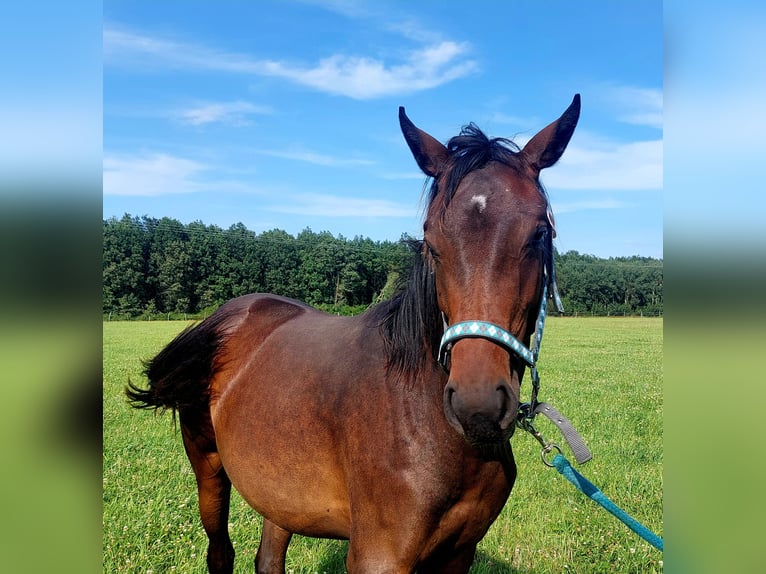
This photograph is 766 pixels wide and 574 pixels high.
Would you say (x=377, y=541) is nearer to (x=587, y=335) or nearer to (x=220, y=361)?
(x=220, y=361)

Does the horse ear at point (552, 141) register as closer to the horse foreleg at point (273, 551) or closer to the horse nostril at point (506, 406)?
the horse nostril at point (506, 406)

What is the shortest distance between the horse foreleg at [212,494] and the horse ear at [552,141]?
3101 mm

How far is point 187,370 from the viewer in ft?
13.5

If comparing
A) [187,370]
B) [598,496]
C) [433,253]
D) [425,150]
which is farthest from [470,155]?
[187,370]

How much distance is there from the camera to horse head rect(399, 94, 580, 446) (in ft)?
5.88

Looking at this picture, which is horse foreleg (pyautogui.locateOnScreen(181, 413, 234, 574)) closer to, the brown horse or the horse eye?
the brown horse

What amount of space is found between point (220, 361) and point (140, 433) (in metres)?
5.54

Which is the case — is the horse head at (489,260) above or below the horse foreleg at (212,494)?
above

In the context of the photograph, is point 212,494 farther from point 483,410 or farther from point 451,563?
point 483,410

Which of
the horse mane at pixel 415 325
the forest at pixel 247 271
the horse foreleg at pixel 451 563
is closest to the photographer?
the horse mane at pixel 415 325

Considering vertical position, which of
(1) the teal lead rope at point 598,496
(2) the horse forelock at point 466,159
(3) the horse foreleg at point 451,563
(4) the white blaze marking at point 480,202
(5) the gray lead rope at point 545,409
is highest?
(2) the horse forelock at point 466,159

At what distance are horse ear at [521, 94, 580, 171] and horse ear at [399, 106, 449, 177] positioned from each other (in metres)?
0.37

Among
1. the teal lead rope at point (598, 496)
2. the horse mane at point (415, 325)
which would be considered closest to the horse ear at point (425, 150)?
the horse mane at point (415, 325)

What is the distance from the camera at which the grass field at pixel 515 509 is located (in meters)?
4.49
